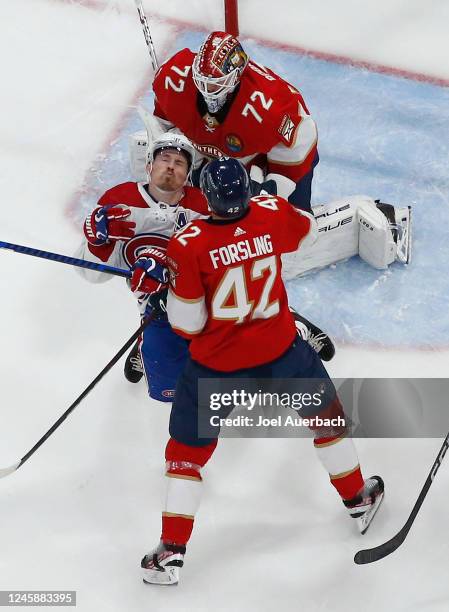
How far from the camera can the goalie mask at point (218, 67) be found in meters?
3.18

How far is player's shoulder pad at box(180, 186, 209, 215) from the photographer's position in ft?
9.94

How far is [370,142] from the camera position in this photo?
171 inches

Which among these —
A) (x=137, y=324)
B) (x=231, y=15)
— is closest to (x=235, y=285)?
(x=137, y=324)

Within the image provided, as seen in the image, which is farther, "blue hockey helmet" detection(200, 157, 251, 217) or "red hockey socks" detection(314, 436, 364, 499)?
"red hockey socks" detection(314, 436, 364, 499)

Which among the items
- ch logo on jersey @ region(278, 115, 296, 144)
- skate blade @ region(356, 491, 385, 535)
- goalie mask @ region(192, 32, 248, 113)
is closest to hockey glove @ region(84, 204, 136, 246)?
goalie mask @ region(192, 32, 248, 113)

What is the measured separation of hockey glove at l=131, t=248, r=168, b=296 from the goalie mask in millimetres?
641

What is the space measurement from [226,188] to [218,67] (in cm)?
74

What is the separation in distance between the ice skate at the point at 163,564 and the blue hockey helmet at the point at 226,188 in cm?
95

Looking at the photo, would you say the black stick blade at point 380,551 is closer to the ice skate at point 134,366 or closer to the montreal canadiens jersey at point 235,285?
the montreal canadiens jersey at point 235,285

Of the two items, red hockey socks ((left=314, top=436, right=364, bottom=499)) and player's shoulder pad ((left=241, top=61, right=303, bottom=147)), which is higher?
player's shoulder pad ((left=241, top=61, right=303, bottom=147))

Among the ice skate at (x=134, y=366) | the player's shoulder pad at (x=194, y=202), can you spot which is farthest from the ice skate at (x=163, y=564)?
the player's shoulder pad at (x=194, y=202)

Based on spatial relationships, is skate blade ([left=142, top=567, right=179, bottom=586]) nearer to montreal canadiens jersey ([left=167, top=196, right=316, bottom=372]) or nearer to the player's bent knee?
the player's bent knee

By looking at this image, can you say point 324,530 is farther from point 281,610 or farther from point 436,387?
point 436,387

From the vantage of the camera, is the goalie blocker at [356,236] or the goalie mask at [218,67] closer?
the goalie mask at [218,67]
